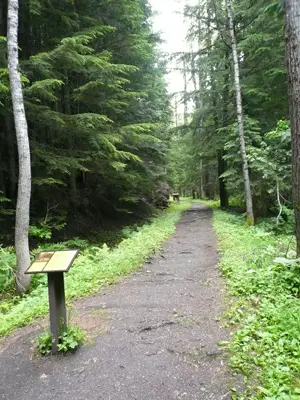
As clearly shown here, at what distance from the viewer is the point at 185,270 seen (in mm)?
6605

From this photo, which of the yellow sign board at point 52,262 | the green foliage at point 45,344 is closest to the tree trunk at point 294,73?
the yellow sign board at point 52,262

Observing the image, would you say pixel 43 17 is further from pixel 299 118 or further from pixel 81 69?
pixel 299 118

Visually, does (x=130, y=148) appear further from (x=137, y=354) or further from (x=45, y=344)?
(x=137, y=354)

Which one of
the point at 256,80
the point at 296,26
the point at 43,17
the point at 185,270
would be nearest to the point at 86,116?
the point at 43,17

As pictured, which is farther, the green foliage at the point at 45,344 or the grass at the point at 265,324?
the green foliage at the point at 45,344

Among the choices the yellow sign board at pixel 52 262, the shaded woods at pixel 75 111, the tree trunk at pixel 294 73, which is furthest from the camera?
the shaded woods at pixel 75 111

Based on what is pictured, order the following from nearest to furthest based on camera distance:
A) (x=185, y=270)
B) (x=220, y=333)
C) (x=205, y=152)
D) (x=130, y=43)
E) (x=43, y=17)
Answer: (x=220, y=333) → (x=185, y=270) → (x=43, y=17) → (x=130, y=43) → (x=205, y=152)

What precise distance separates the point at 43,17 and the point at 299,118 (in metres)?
8.69

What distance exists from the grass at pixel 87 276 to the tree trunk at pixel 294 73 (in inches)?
154

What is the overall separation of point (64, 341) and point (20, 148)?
4.07 metres

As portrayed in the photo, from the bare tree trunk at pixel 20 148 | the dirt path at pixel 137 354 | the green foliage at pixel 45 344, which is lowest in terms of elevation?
A: the dirt path at pixel 137 354

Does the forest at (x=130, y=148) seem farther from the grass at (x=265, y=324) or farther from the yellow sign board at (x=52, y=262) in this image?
the yellow sign board at (x=52, y=262)

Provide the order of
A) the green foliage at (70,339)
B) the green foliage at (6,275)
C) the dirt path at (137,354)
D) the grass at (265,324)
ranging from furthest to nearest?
the green foliage at (6,275)
the green foliage at (70,339)
the dirt path at (137,354)
the grass at (265,324)

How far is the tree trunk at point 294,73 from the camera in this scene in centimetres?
445
